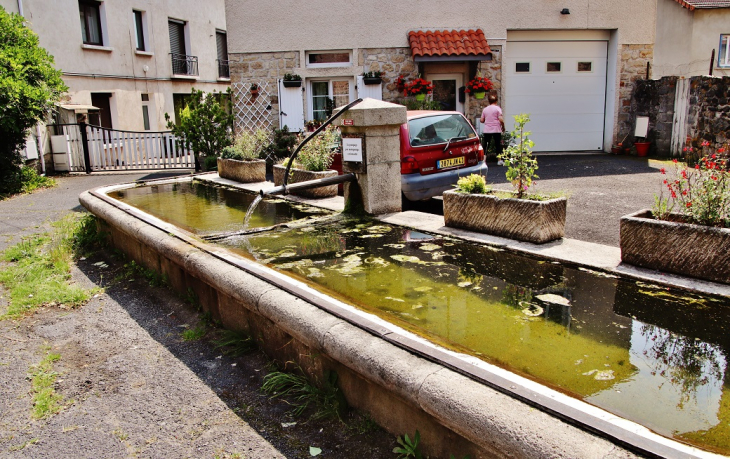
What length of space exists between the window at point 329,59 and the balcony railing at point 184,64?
32.4 feet

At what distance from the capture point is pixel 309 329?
3.48 metres

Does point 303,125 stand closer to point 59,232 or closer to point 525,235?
point 59,232

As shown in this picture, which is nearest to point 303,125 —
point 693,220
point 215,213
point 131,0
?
point 215,213

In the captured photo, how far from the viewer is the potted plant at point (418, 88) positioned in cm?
1469

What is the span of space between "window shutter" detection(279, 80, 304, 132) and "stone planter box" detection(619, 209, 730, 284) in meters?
11.7

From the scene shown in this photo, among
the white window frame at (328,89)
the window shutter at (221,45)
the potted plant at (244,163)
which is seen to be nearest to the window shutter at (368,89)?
the white window frame at (328,89)

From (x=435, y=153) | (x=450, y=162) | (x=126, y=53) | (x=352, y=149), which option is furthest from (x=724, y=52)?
(x=126, y=53)

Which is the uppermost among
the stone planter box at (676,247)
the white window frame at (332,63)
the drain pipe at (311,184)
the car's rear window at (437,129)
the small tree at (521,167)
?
the white window frame at (332,63)

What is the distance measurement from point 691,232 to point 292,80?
12.4 metres

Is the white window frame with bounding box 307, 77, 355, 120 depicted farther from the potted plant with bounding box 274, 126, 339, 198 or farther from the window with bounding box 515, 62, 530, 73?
the potted plant with bounding box 274, 126, 339, 198

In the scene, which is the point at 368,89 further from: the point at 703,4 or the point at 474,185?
the point at 703,4

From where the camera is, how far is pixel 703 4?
21.3 metres

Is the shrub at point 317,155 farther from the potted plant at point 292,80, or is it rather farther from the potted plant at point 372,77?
the potted plant at point 292,80

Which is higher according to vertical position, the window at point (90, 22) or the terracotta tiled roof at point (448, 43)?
the window at point (90, 22)
